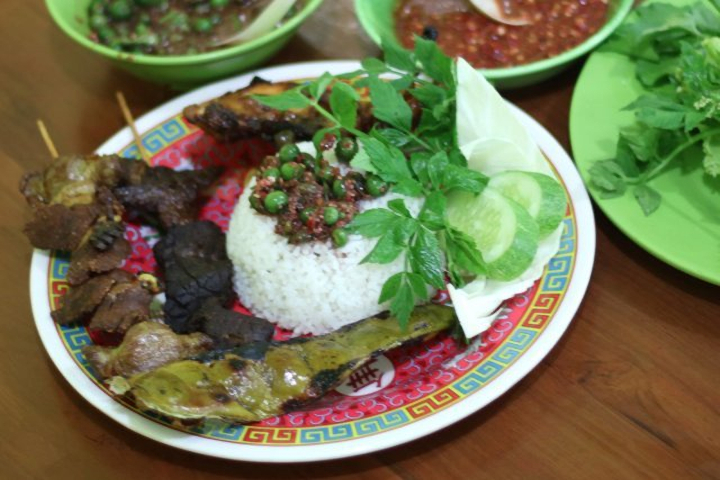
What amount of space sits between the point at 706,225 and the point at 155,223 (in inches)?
83.8

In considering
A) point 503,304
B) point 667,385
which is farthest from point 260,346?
point 667,385

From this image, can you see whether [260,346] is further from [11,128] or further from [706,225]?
[11,128]

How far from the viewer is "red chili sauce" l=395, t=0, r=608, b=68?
3.42 m

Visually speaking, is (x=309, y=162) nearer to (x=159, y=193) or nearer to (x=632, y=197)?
(x=159, y=193)

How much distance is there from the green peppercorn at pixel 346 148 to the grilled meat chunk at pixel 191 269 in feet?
1.93

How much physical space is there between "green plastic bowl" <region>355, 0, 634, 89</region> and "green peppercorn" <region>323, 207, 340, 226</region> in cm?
98

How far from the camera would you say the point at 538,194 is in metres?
2.50

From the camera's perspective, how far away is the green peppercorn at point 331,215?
2.66 m

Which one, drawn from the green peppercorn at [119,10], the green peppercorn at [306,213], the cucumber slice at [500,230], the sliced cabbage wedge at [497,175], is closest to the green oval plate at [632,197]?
the sliced cabbage wedge at [497,175]

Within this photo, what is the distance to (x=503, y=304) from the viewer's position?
2.58 m

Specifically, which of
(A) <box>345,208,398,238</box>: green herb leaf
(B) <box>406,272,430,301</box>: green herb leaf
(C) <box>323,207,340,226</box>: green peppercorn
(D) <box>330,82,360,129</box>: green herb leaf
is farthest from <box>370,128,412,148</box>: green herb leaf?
(B) <box>406,272,430,301</box>: green herb leaf

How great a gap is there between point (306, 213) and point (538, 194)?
32.3 inches

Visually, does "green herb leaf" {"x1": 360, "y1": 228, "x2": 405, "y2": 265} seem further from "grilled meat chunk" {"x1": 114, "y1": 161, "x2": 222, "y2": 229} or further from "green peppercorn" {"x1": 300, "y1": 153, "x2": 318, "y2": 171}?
"grilled meat chunk" {"x1": 114, "y1": 161, "x2": 222, "y2": 229}

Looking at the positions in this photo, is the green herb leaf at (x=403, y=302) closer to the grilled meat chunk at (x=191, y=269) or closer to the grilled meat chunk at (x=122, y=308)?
the grilled meat chunk at (x=191, y=269)
